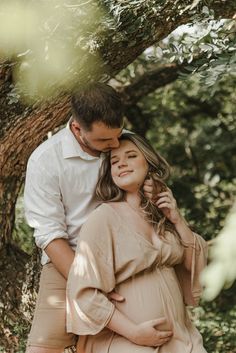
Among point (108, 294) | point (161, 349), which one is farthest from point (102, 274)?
point (161, 349)

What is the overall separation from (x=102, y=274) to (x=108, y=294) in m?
0.10

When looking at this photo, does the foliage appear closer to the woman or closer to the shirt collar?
the woman

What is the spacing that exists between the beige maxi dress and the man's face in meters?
0.28

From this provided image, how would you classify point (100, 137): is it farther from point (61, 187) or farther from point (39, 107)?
point (39, 107)

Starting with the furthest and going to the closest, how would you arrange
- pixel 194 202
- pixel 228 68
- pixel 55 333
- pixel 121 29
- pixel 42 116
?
1. pixel 194 202
2. pixel 42 116
3. pixel 121 29
4. pixel 55 333
5. pixel 228 68

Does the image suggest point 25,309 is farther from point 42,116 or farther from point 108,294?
point 108,294

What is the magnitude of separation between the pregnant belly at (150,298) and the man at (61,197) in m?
0.35

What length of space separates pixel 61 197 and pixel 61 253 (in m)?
0.29

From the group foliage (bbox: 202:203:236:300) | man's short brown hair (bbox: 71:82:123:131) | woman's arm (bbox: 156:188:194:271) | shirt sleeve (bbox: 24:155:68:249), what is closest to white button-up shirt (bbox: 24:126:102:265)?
shirt sleeve (bbox: 24:155:68:249)

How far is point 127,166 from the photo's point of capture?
11.5 feet

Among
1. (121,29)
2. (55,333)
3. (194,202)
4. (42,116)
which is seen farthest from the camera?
(194,202)

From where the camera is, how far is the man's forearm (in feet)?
12.0

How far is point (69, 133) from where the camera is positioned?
3.85 meters

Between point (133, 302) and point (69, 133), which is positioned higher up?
point (69, 133)
